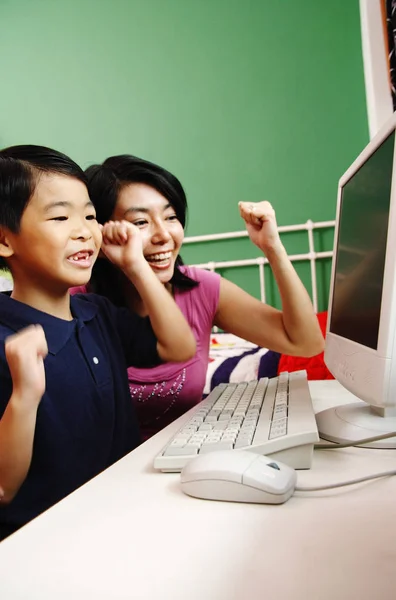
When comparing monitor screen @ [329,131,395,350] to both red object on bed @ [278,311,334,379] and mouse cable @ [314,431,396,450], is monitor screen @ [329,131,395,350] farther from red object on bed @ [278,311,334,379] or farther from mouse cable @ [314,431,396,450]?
red object on bed @ [278,311,334,379]

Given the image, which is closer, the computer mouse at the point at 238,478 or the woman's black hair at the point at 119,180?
the computer mouse at the point at 238,478

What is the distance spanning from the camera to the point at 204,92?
2.27 meters

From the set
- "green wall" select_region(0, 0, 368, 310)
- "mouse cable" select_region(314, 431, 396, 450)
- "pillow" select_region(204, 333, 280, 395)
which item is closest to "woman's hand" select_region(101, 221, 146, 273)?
→ "mouse cable" select_region(314, 431, 396, 450)

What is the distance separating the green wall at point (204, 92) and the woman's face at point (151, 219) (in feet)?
4.26

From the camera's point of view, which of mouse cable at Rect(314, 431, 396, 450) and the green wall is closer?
mouse cable at Rect(314, 431, 396, 450)

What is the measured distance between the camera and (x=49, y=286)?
2.52ft

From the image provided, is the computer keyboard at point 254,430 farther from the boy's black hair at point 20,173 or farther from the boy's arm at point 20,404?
the boy's black hair at point 20,173

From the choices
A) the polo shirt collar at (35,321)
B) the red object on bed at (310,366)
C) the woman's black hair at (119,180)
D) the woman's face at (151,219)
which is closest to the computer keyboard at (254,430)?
the polo shirt collar at (35,321)

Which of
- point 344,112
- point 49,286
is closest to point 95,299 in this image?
point 49,286

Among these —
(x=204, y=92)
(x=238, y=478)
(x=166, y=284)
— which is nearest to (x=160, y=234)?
(x=166, y=284)

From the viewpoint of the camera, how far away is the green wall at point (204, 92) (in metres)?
2.10

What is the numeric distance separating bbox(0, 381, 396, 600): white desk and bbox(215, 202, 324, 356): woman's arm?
21.7 inches

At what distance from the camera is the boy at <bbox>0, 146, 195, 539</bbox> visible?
70 cm

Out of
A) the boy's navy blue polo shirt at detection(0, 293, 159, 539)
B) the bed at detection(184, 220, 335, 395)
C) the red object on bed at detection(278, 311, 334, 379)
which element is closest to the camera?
the boy's navy blue polo shirt at detection(0, 293, 159, 539)
